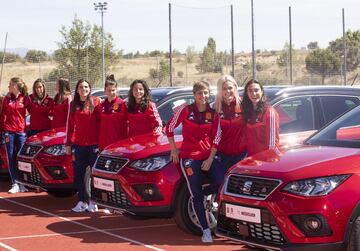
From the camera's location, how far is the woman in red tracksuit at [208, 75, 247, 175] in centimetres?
767

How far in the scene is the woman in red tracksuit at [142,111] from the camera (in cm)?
920

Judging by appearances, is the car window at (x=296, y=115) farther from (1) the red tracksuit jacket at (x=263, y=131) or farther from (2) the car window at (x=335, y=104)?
(1) the red tracksuit jacket at (x=263, y=131)

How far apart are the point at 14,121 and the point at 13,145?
0.40 m

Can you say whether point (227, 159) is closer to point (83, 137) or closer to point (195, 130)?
point (195, 130)

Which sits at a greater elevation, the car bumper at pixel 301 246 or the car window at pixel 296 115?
the car window at pixel 296 115

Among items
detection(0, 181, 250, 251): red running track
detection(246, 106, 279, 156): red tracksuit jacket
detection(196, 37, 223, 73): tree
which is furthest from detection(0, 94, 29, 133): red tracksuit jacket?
detection(196, 37, 223, 73): tree

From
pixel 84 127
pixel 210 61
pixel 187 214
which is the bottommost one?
pixel 187 214

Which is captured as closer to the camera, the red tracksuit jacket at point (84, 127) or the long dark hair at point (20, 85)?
the red tracksuit jacket at point (84, 127)

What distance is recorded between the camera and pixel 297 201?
5609 mm

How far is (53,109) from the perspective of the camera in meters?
11.4

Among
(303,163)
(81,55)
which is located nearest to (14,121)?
(303,163)

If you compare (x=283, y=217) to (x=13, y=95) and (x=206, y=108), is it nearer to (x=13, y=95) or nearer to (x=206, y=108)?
(x=206, y=108)

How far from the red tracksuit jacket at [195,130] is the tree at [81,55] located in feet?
90.3

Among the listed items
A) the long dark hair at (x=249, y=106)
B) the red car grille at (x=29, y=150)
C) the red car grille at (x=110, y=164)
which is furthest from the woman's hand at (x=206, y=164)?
the red car grille at (x=29, y=150)
